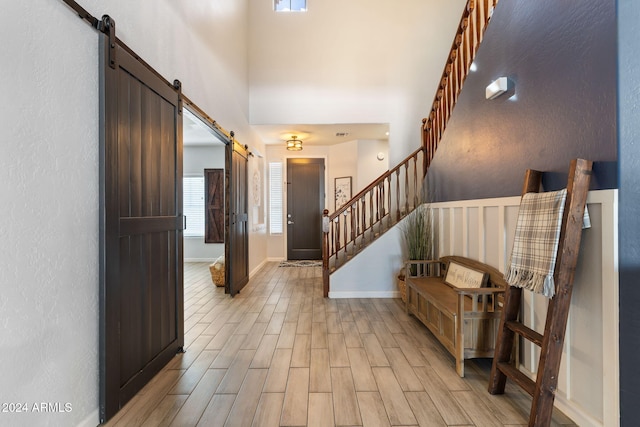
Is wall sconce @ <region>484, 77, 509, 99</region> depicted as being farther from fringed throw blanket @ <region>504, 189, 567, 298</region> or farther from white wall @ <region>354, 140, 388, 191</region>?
white wall @ <region>354, 140, 388, 191</region>

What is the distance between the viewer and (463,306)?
2215 millimetres

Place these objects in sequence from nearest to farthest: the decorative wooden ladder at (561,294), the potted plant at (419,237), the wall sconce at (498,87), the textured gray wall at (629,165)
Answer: the textured gray wall at (629,165), the decorative wooden ladder at (561,294), the wall sconce at (498,87), the potted plant at (419,237)

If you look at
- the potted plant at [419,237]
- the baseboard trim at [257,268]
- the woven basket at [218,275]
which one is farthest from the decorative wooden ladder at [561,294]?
the baseboard trim at [257,268]

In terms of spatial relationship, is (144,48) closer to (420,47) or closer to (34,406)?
(34,406)

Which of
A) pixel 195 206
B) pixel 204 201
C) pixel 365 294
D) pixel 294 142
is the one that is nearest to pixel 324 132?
pixel 294 142

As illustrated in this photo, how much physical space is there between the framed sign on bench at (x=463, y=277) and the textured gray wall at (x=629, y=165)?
1.08m

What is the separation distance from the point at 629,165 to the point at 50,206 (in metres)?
2.60

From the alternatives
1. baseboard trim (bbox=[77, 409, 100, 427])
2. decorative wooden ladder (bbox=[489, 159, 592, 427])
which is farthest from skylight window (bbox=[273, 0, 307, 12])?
baseboard trim (bbox=[77, 409, 100, 427])

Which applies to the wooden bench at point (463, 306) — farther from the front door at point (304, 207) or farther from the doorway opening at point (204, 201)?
the doorway opening at point (204, 201)

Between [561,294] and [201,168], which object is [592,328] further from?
[201,168]

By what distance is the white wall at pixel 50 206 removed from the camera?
121 cm

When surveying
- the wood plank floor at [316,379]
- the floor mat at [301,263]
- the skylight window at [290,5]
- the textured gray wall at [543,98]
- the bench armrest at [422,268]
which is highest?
the skylight window at [290,5]

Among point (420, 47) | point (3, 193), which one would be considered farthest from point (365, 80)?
point (3, 193)

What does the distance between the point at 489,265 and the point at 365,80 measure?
12.7 ft
